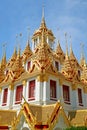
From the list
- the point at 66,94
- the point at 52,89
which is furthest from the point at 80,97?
the point at 52,89

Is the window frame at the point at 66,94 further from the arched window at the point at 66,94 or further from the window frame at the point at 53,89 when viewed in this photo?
the window frame at the point at 53,89

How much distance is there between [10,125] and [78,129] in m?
7.79

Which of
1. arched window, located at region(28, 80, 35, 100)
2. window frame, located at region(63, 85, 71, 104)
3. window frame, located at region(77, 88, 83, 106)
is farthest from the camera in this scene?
window frame, located at region(77, 88, 83, 106)

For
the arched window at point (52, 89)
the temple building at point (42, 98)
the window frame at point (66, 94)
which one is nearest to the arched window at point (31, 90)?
the temple building at point (42, 98)

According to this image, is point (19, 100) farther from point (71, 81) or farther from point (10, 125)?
point (71, 81)

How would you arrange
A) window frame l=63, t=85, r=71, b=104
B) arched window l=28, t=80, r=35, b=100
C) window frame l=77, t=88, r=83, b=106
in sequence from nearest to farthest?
1. arched window l=28, t=80, r=35, b=100
2. window frame l=63, t=85, r=71, b=104
3. window frame l=77, t=88, r=83, b=106

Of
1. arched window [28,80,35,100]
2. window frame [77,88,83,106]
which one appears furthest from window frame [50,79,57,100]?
window frame [77,88,83,106]

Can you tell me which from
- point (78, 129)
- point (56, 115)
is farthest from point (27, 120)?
point (78, 129)

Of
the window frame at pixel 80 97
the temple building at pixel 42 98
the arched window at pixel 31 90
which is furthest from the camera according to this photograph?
the window frame at pixel 80 97

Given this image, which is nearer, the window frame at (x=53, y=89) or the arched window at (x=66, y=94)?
the window frame at (x=53, y=89)

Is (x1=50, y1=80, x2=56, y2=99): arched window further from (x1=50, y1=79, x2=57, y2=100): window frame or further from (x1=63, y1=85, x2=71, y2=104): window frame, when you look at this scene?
(x1=63, y1=85, x2=71, y2=104): window frame

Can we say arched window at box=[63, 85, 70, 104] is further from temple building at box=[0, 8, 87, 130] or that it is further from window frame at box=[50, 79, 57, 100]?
window frame at box=[50, 79, 57, 100]

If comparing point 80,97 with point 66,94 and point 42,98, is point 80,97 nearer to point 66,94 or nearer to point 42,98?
point 66,94

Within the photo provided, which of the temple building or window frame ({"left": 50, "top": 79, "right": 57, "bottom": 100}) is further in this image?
window frame ({"left": 50, "top": 79, "right": 57, "bottom": 100})
